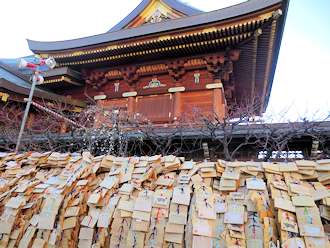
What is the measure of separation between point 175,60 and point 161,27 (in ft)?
3.87

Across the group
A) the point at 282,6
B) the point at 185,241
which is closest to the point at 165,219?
the point at 185,241

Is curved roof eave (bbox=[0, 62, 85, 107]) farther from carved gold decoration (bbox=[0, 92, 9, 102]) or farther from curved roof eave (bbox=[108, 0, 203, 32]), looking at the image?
curved roof eave (bbox=[108, 0, 203, 32])

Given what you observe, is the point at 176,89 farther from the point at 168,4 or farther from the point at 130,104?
the point at 168,4

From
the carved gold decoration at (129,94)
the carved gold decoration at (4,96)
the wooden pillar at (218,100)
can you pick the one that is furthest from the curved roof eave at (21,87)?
the wooden pillar at (218,100)

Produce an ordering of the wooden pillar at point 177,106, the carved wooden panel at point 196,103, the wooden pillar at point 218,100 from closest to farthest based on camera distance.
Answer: the wooden pillar at point 218,100, the carved wooden panel at point 196,103, the wooden pillar at point 177,106

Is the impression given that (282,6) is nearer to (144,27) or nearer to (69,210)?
(144,27)

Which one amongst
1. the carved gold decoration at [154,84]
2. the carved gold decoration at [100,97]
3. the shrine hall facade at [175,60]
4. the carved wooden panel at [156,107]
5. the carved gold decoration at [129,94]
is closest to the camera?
the shrine hall facade at [175,60]

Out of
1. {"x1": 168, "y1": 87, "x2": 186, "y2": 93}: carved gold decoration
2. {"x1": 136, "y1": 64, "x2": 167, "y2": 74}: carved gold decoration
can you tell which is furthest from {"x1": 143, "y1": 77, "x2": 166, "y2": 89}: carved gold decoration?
{"x1": 168, "y1": 87, "x2": 186, "y2": 93}: carved gold decoration

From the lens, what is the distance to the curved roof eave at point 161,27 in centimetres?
749

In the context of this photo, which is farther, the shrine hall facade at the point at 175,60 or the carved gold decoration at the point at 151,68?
the carved gold decoration at the point at 151,68

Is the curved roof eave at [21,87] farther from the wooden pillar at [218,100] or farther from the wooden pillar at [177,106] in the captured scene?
the wooden pillar at [218,100]

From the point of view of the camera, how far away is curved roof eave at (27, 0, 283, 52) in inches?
295

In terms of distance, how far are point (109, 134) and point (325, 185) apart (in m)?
6.03

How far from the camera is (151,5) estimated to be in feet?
38.8
